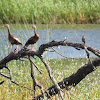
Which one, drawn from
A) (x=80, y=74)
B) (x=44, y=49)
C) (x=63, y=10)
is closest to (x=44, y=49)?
(x=44, y=49)

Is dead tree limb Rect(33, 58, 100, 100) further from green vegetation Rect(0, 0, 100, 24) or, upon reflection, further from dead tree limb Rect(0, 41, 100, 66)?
green vegetation Rect(0, 0, 100, 24)

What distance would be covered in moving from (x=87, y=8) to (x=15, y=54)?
12874mm

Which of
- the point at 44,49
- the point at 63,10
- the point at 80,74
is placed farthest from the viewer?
the point at 63,10

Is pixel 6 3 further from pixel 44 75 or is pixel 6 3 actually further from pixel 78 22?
pixel 44 75

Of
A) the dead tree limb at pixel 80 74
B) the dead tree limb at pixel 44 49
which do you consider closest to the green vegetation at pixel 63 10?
the dead tree limb at pixel 80 74

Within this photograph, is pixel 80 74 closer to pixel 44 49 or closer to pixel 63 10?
pixel 44 49

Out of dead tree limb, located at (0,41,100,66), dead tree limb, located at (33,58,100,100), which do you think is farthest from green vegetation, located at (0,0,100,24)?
dead tree limb, located at (0,41,100,66)

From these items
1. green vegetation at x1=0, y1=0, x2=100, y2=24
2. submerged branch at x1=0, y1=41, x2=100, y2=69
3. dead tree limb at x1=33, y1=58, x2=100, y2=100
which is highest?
submerged branch at x1=0, y1=41, x2=100, y2=69

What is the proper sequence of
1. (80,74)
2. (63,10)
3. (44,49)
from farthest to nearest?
(63,10)
(80,74)
(44,49)

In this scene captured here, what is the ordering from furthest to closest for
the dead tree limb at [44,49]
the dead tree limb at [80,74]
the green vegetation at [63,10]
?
the green vegetation at [63,10] → the dead tree limb at [80,74] → the dead tree limb at [44,49]

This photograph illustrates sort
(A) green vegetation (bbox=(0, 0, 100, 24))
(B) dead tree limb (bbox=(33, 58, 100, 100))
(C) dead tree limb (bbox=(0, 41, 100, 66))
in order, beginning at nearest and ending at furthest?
Result: (C) dead tree limb (bbox=(0, 41, 100, 66))
(B) dead tree limb (bbox=(33, 58, 100, 100))
(A) green vegetation (bbox=(0, 0, 100, 24))

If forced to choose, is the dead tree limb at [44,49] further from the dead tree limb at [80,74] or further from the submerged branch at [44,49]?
the dead tree limb at [80,74]

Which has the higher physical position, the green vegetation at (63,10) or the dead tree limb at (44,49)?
the dead tree limb at (44,49)

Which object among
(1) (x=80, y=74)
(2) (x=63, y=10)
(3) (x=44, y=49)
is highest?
(3) (x=44, y=49)
